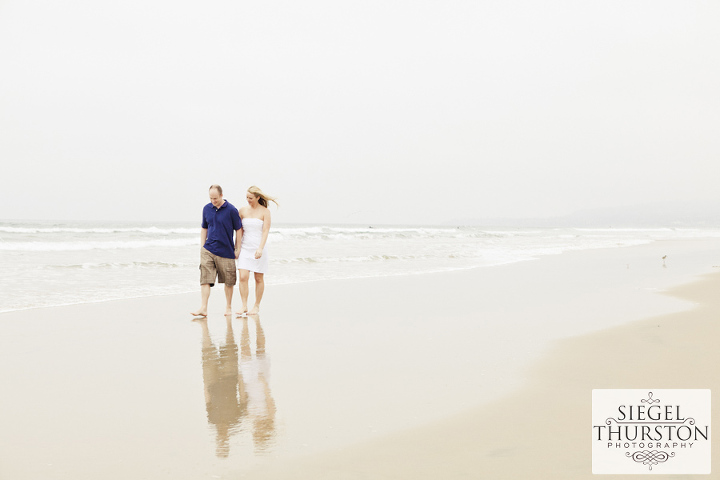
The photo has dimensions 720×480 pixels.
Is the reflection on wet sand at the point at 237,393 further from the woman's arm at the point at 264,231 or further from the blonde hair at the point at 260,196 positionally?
the blonde hair at the point at 260,196

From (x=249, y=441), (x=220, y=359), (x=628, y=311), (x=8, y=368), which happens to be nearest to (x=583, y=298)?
(x=628, y=311)

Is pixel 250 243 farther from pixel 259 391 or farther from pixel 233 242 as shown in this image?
pixel 259 391

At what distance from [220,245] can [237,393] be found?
3.91 m

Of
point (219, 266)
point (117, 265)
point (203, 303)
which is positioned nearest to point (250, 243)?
point (219, 266)

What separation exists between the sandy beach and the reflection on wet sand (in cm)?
2

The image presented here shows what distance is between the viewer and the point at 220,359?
15.1 feet

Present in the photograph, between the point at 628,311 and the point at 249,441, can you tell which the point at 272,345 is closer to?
the point at 249,441

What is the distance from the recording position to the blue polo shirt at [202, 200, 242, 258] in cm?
717

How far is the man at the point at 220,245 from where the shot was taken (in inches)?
282

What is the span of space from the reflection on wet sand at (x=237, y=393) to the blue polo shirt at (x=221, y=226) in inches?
80.5

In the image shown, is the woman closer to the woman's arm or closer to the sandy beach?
the woman's arm

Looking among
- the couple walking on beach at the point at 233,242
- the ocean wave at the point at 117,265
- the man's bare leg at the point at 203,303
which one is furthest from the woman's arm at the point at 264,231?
the ocean wave at the point at 117,265

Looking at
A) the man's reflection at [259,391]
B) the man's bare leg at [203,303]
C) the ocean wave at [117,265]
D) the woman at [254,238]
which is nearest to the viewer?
the man's reflection at [259,391]

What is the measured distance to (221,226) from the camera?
7.21 metres
